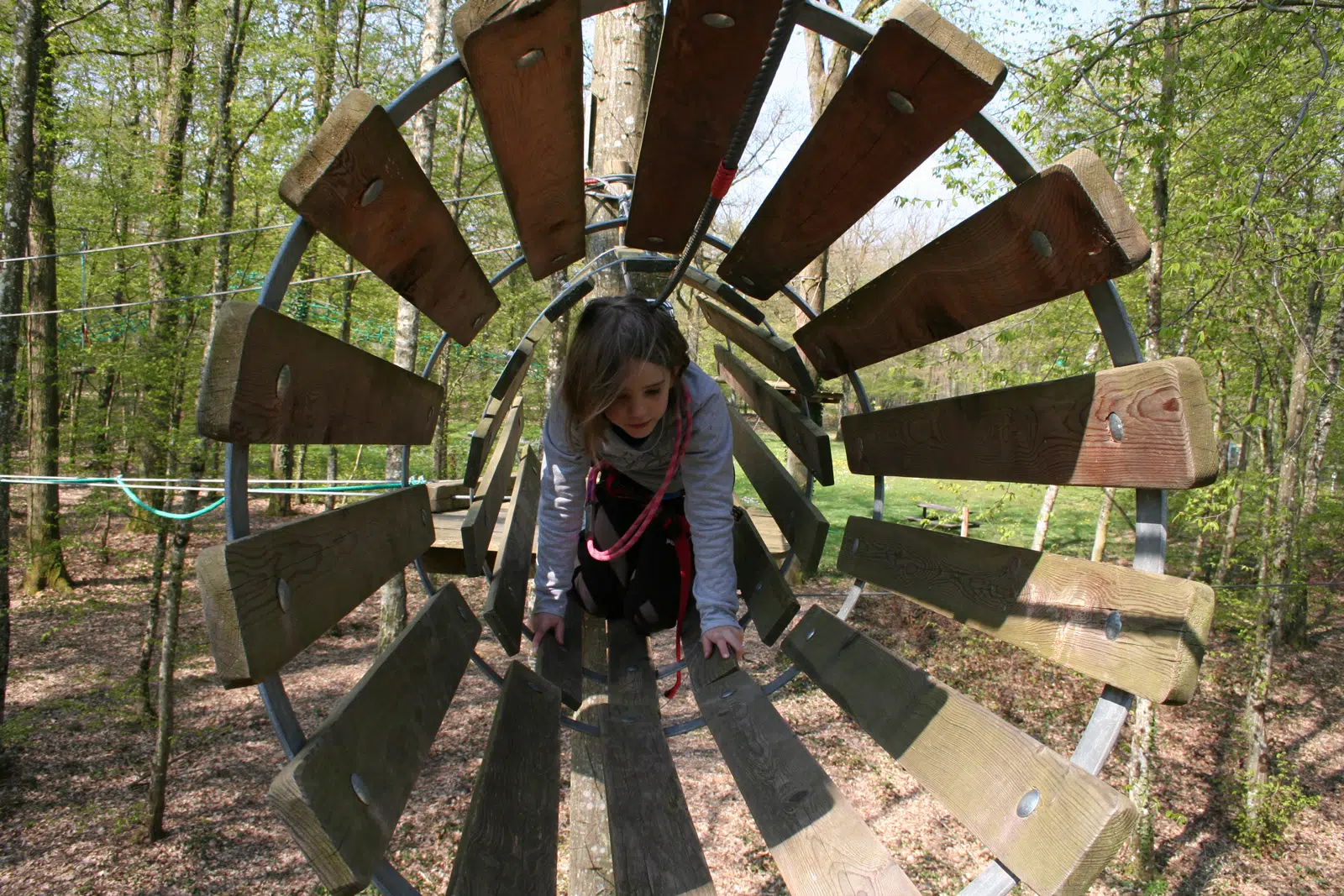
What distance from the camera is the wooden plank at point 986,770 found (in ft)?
3.20

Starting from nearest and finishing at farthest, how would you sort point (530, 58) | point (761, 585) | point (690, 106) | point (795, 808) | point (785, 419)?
point (530, 58) → point (795, 808) → point (690, 106) → point (761, 585) → point (785, 419)

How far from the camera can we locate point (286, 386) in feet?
3.46

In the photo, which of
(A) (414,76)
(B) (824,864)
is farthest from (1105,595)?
(A) (414,76)

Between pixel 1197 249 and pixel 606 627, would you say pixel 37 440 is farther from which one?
pixel 1197 249

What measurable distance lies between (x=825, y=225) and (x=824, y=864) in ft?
4.22

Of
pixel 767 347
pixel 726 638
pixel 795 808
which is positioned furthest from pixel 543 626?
pixel 767 347

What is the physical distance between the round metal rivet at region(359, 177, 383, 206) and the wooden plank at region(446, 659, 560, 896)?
92cm

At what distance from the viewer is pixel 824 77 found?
8.35 meters

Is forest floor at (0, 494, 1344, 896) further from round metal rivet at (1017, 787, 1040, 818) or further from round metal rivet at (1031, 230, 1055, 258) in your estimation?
round metal rivet at (1031, 230, 1055, 258)

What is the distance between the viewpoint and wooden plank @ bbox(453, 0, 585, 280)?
1083 millimetres

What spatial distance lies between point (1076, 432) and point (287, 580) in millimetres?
1260

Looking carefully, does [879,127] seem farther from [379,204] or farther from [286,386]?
[286,386]

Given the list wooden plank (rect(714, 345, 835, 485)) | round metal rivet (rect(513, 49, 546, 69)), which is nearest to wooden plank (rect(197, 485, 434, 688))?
round metal rivet (rect(513, 49, 546, 69))

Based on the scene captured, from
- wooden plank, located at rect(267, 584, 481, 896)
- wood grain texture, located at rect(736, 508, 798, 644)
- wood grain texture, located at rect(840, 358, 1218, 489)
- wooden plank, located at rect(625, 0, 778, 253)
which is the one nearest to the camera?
wooden plank, located at rect(267, 584, 481, 896)
